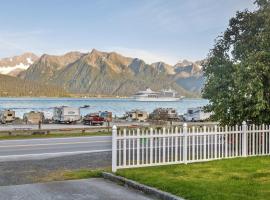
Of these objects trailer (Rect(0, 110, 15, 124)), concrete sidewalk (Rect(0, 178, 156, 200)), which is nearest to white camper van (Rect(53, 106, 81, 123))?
trailer (Rect(0, 110, 15, 124))

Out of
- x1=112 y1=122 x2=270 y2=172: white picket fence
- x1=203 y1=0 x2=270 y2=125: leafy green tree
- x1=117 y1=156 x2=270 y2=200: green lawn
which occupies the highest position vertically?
x1=203 y1=0 x2=270 y2=125: leafy green tree

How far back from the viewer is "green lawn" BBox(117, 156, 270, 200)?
10291 millimetres

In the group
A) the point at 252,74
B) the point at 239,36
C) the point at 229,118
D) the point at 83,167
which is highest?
the point at 239,36

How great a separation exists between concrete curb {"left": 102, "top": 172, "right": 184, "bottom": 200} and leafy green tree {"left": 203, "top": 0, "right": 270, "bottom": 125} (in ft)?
25.1

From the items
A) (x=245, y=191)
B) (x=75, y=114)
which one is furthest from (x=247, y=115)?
(x=75, y=114)

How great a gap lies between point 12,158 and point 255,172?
10.4 meters

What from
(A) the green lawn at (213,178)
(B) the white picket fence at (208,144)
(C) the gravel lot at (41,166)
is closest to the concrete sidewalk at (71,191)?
(A) the green lawn at (213,178)

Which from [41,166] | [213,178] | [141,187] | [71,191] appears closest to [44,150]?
[41,166]

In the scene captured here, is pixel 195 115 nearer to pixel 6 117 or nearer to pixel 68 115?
pixel 68 115

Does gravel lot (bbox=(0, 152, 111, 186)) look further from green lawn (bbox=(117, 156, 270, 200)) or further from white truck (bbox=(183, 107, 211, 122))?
white truck (bbox=(183, 107, 211, 122))

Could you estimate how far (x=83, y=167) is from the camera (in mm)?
16094

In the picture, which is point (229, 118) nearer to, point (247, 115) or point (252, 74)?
point (247, 115)

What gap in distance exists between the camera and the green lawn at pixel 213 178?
10.3 meters

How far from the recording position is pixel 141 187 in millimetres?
11258
